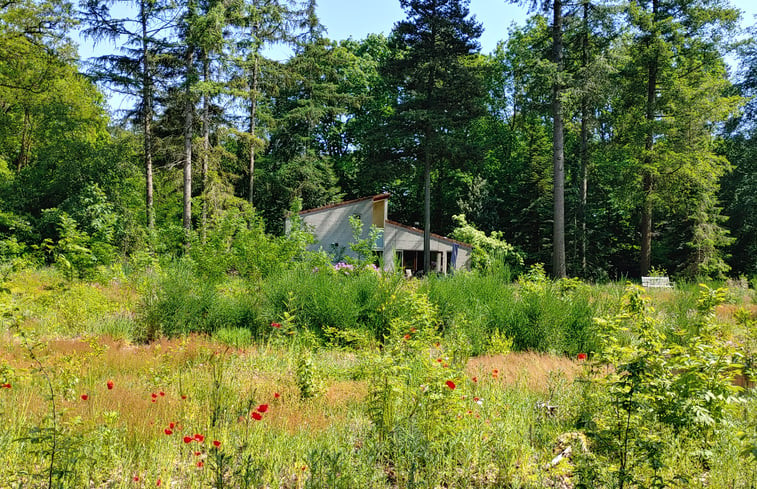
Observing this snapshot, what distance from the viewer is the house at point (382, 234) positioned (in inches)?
890

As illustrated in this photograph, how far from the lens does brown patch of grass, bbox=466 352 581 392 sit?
15.5 feet

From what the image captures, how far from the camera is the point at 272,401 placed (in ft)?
12.8

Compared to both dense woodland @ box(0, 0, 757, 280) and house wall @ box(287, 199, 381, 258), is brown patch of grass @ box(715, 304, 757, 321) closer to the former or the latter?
dense woodland @ box(0, 0, 757, 280)

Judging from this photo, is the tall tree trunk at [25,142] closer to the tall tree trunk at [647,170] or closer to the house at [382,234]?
the house at [382,234]

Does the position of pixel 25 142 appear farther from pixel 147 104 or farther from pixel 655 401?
pixel 655 401

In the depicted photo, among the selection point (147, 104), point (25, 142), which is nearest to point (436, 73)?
point (147, 104)

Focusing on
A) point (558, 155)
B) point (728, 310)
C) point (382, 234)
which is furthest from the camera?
point (382, 234)

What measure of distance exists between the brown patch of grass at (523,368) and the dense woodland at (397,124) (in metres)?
5.83

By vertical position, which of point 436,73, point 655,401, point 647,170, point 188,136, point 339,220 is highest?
point 436,73

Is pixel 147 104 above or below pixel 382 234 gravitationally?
above

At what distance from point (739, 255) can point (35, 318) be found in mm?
32606

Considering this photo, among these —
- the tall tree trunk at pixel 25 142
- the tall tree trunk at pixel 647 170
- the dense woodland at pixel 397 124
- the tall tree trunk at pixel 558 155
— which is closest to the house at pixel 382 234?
the dense woodland at pixel 397 124

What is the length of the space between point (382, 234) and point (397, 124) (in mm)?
5845

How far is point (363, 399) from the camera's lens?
4012 millimetres
